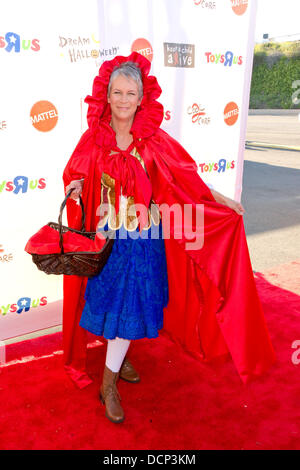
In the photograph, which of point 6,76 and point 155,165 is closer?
point 155,165

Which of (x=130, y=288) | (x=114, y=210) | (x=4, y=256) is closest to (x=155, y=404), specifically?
(x=130, y=288)

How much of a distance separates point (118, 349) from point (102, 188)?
0.96 metres

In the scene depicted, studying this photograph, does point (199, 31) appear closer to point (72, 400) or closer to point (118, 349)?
point (118, 349)

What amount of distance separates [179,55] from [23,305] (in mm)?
2406

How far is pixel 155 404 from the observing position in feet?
9.07

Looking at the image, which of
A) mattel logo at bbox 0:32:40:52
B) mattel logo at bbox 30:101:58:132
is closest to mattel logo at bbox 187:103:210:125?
mattel logo at bbox 30:101:58:132

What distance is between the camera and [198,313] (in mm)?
2834

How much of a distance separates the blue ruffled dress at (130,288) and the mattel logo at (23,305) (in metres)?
1.11

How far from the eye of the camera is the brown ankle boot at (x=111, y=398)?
258cm

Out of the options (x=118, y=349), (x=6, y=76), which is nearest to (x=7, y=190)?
(x=6, y=76)

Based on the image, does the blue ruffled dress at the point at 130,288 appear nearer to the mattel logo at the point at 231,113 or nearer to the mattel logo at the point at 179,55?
the mattel logo at the point at 179,55

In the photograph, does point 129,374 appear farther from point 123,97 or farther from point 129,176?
point 123,97

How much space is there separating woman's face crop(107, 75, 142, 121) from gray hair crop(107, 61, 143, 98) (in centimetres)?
2

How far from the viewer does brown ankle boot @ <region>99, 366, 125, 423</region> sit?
2.58 m
